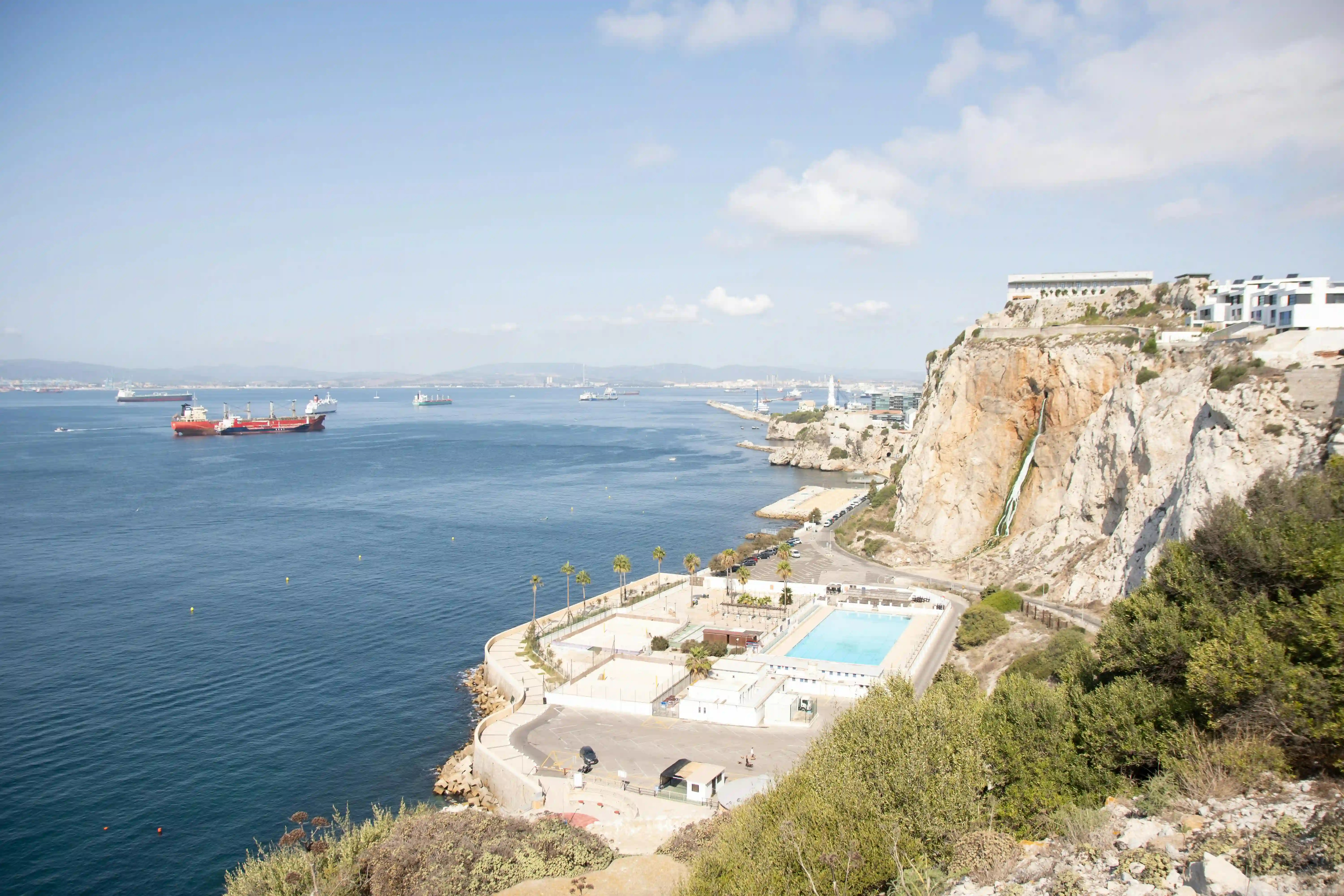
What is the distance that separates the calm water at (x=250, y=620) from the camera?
27562mm

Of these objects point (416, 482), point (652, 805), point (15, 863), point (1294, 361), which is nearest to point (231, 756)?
point (15, 863)

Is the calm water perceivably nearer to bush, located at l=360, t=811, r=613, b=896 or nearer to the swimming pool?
bush, located at l=360, t=811, r=613, b=896

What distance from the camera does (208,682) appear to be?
125 ft

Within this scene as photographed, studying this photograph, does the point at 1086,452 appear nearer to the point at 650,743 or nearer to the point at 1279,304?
the point at 1279,304

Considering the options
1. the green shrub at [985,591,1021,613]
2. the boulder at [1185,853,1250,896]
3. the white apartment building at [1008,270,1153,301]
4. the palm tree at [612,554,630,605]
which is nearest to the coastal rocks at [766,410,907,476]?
the white apartment building at [1008,270,1153,301]

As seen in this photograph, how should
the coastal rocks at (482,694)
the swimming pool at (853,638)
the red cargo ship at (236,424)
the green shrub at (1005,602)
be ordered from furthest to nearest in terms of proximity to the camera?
the red cargo ship at (236,424), the green shrub at (1005,602), the swimming pool at (853,638), the coastal rocks at (482,694)

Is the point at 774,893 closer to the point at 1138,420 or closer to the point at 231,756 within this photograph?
the point at 231,756

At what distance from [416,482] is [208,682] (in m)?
60.8

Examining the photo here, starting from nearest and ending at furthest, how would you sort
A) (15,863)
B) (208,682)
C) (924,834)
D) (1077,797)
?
(924,834)
(1077,797)
(15,863)
(208,682)

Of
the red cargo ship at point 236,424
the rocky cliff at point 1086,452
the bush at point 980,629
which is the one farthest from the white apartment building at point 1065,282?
the red cargo ship at point 236,424

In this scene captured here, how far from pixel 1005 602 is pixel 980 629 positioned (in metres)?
3.77

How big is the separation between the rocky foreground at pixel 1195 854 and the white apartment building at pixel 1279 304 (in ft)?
97.3

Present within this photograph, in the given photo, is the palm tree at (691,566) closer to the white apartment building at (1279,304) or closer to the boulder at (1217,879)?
the white apartment building at (1279,304)

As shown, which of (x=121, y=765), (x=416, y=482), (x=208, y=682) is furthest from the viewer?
(x=416, y=482)
